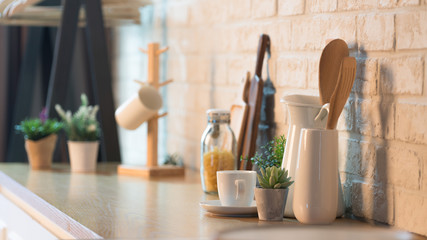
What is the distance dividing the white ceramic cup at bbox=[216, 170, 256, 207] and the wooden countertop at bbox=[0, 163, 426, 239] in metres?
0.05

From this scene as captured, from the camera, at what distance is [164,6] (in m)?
2.28

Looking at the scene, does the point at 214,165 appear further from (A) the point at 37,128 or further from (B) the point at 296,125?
(A) the point at 37,128

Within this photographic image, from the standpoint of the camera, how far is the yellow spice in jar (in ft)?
4.96

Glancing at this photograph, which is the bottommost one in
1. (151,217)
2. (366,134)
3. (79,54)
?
(151,217)

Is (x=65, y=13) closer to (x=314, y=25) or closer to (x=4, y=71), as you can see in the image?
(x=4, y=71)

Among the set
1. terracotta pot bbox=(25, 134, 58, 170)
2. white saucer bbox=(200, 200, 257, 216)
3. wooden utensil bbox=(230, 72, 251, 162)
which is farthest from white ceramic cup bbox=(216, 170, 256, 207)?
terracotta pot bbox=(25, 134, 58, 170)

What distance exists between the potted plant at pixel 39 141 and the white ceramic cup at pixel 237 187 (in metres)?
0.99

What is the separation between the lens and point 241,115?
1631 mm

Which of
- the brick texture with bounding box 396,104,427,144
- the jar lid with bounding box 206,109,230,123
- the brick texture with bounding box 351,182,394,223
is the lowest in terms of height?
the brick texture with bounding box 351,182,394,223

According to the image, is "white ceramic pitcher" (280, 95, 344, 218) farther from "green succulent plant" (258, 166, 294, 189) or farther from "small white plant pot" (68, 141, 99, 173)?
"small white plant pot" (68, 141, 99, 173)

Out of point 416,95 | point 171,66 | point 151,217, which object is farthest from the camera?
point 171,66

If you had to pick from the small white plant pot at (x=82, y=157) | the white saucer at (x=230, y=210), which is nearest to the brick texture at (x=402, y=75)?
the white saucer at (x=230, y=210)

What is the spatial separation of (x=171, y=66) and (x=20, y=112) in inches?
Result: 35.2

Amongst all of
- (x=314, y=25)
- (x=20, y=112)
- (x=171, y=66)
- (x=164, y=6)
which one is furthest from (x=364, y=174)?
(x=20, y=112)
